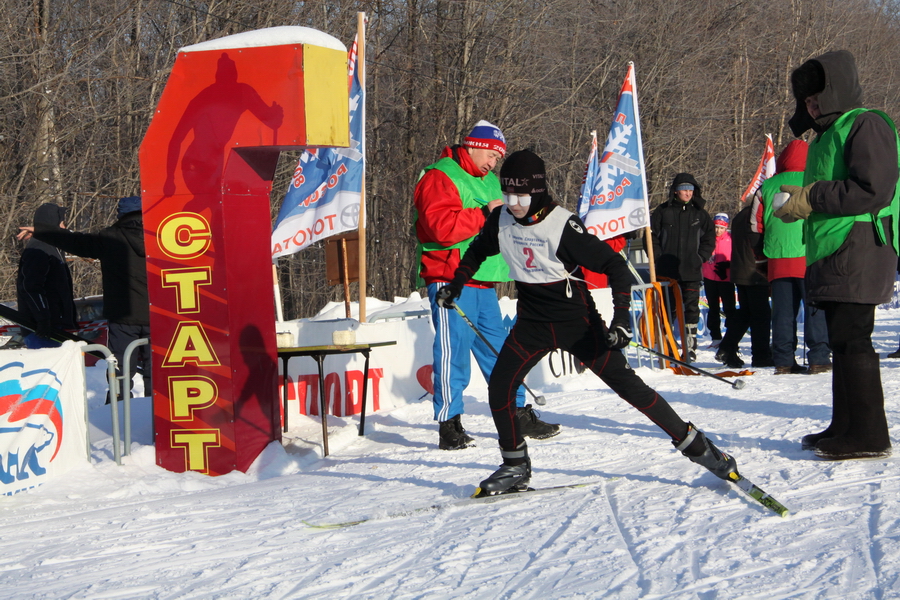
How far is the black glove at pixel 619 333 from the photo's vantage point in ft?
13.1

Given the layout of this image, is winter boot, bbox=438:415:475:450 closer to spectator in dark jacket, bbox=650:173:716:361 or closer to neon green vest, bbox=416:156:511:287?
neon green vest, bbox=416:156:511:287

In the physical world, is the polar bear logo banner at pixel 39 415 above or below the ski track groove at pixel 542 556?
above

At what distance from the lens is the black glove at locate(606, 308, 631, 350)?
399cm

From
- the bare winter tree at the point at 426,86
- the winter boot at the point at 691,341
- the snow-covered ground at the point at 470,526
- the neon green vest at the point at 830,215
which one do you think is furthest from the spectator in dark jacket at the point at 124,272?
the winter boot at the point at 691,341

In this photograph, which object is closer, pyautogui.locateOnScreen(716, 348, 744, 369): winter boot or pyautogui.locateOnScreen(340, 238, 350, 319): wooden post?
pyautogui.locateOnScreen(340, 238, 350, 319): wooden post

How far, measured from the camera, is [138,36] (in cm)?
1694

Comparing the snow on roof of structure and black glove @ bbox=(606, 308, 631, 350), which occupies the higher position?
the snow on roof of structure

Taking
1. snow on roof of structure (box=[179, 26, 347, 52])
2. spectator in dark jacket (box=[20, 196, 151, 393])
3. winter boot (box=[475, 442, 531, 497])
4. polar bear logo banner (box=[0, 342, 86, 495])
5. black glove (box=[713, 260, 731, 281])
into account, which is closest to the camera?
winter boot (box=[475, 442, 531, 497])

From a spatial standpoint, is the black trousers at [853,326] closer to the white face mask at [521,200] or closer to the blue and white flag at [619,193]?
the white face mask at [521,200]

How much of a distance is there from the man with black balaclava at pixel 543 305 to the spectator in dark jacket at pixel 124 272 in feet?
11.7

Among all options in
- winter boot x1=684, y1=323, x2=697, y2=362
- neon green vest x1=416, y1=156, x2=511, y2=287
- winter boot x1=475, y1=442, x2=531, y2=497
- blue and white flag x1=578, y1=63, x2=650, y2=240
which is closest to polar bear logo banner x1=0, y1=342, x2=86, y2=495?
neon green vest x1=416, y1=156, x2=511, y2=287

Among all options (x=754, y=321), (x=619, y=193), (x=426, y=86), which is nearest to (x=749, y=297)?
(x=754, y=321)

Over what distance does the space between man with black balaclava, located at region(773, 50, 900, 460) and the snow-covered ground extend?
251 millimetres

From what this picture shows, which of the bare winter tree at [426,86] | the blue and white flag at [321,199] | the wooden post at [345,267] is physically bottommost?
the wooden post at [345,267]
